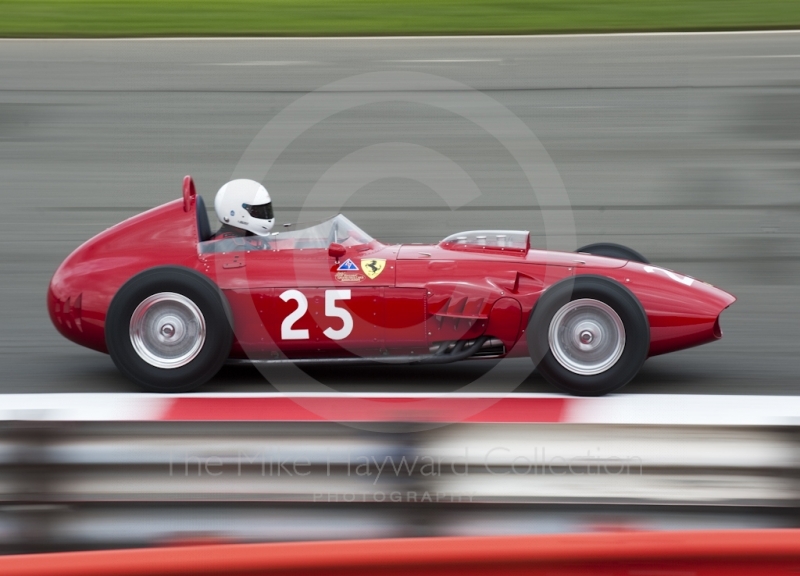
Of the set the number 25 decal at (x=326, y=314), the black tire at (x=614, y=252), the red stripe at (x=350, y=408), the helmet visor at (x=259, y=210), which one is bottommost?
the red stripe at (x=350, y=408)

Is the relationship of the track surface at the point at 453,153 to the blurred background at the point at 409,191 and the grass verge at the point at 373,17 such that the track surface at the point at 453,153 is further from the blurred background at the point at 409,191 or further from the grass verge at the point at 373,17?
the grass verge at the point at 373,17

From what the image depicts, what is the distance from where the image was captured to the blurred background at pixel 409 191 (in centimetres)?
346

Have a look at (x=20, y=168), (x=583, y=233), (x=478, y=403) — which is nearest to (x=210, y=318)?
(x=478, y=403)

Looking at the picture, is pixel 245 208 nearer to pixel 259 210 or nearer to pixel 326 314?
pixel 259 210

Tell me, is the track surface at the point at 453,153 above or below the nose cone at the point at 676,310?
above

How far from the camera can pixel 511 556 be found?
297cm

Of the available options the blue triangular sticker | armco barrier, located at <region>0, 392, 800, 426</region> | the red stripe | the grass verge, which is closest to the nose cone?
armco barrier, located at <region>0, 392, 800, 426</region>

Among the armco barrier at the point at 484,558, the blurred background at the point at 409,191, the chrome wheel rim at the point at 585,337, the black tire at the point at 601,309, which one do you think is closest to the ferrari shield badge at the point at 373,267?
the blurred background at the point at 409,191

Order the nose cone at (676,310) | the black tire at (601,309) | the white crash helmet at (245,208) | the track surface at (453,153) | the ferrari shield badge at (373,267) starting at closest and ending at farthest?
the black tire at (601,309) < the nose cone at (676,310) < the ferrari shield badge at (373,267) < the white crash helmet at (245,208) < the track surface at (453,153)

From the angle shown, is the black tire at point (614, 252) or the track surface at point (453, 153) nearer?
the black tire at point (614, 252)

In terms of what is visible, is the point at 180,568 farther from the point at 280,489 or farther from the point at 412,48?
Result: the point at 412,48

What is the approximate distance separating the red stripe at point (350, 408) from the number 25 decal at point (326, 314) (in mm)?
394

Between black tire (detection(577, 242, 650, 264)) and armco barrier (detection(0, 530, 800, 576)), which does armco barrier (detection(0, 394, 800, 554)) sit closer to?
armco barrier (detection(0, 530, 800, 576))

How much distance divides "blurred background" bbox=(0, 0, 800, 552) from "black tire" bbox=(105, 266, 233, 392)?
10.9 inches
